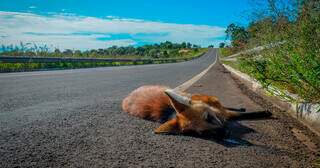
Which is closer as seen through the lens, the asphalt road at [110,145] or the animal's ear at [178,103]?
the asphalt road at [110,145]

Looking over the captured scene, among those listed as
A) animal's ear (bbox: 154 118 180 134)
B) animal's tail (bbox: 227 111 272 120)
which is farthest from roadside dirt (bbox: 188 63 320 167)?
animal's ear (bbox: 154 118 180 134)

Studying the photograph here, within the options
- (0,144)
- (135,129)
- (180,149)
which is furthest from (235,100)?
(0,144)

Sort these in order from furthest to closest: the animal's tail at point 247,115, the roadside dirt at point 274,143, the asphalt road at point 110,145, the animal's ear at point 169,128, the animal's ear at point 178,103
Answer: the animal's tail at point 247,115, the animal's ear at point 178,103, the animal's ear at point 169,128, the roadside dirt at point 274,143, the asphalt road at point 110,145

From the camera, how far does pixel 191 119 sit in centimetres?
470

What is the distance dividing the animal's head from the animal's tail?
0.73m

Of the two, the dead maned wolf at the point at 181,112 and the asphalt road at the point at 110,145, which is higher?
the dead maned wolf at the point at 181,112

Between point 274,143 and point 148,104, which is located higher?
point 148,104

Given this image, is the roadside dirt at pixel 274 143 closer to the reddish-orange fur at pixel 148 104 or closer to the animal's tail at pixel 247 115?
the animal's tail at pixel 247 115

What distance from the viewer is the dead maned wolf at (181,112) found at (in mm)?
4605

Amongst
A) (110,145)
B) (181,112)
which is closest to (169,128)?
(181,112)

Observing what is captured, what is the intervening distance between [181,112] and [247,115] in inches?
59.6

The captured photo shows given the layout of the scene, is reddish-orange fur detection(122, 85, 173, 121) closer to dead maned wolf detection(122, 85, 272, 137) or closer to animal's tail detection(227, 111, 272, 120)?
dead maned wolf detection(122, 85, 272, 137)

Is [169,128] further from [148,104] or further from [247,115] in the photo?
[247,115]

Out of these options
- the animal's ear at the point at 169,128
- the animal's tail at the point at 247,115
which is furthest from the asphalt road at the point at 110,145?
the animal's tail at the point at 247,115
